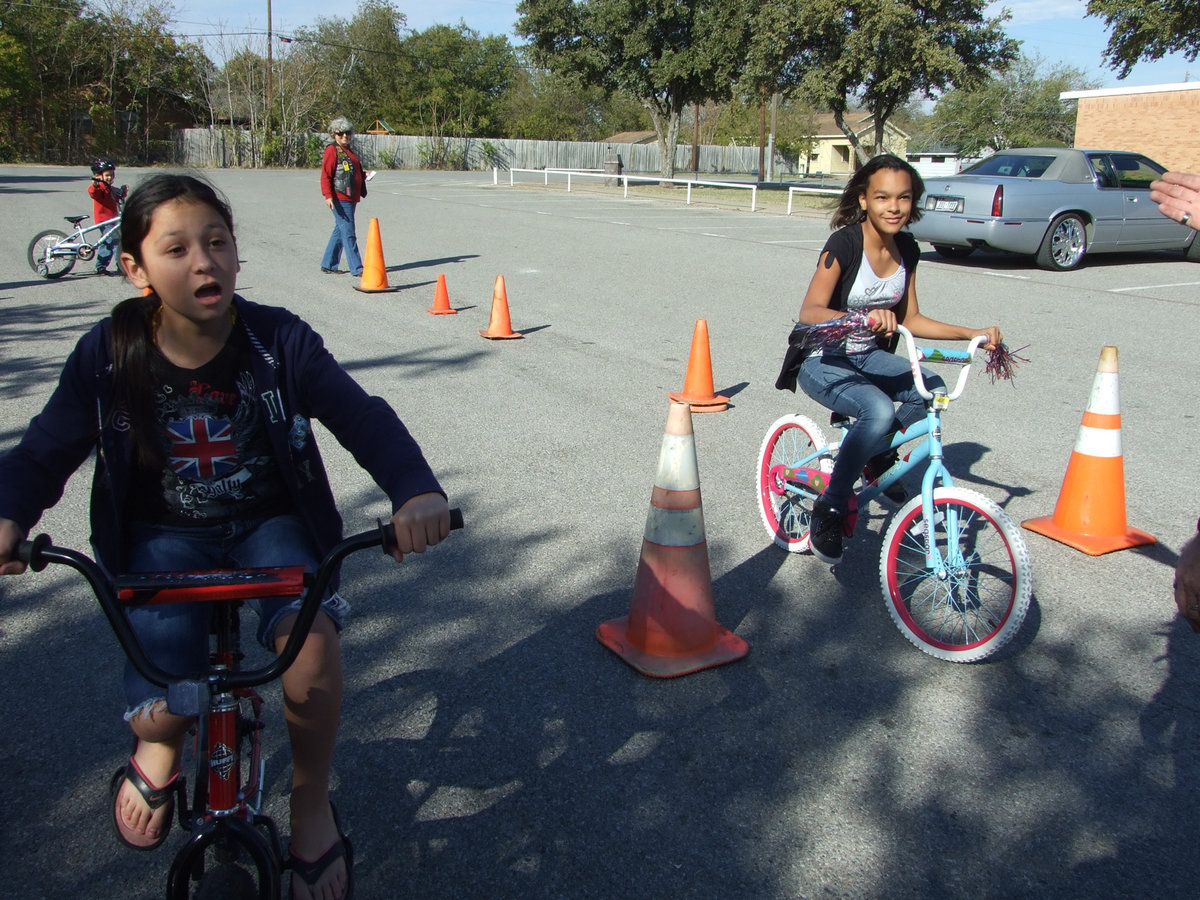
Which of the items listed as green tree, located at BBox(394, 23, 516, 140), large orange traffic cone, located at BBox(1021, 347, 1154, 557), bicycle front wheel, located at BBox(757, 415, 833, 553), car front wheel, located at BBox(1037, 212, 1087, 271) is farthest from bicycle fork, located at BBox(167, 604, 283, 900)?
green tree, located at BBox(394, 23, 516, 140)

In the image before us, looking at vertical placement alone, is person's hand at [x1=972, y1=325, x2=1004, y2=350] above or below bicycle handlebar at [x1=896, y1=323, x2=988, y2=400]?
above

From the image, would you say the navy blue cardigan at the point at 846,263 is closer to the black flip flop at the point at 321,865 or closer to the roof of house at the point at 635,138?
the black flip flop at the point at 321,865

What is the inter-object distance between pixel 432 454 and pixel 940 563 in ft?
10.5

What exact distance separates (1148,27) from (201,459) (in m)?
32.4

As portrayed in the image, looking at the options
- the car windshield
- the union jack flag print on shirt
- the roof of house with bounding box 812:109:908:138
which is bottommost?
the union jack flag print on shirt

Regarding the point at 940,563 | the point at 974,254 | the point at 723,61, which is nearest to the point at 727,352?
the point at 940,563

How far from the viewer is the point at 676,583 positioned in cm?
369

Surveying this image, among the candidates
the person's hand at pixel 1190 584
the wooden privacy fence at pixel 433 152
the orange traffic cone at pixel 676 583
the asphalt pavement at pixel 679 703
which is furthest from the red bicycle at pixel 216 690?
the wooden privacy fence at pixel 433 152

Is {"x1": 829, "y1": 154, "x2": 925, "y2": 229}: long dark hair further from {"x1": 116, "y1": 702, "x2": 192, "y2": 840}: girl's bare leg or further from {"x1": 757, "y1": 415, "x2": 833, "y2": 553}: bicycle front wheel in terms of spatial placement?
{"x1": 116, "y1": 702, "x2": 192, "y2": 840}: girl's bare leg

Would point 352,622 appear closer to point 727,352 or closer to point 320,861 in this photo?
point 320,861

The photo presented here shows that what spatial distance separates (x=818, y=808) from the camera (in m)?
2.84

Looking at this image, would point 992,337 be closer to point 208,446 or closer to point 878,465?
point 878,465

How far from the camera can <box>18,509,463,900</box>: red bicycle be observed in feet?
6.16

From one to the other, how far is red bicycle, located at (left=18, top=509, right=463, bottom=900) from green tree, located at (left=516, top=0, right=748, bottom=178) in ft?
134
